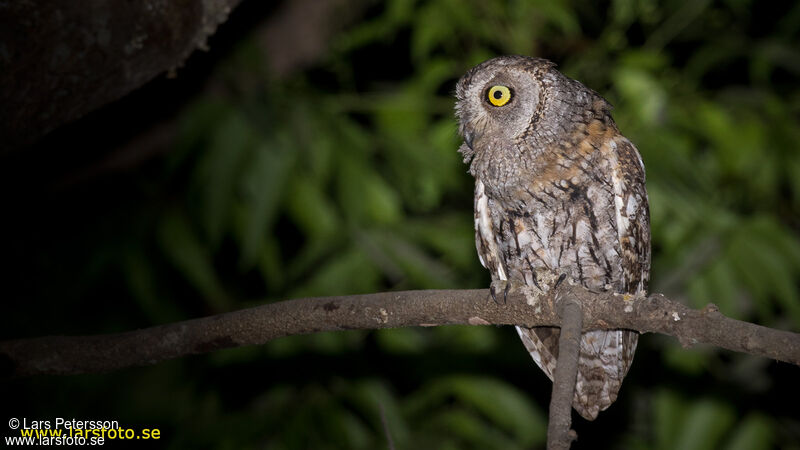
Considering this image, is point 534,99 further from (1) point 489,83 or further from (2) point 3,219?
(2) point 3,219

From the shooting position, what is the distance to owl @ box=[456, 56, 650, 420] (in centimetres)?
207

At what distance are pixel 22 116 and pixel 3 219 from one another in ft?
6.38

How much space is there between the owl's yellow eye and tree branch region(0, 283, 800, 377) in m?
0.63

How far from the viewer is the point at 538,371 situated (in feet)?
12.9

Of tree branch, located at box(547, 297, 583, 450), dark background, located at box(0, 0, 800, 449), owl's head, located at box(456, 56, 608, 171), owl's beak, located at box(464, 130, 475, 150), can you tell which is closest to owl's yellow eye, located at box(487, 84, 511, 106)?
owl's head, located at box(456, 56, 608, 171)

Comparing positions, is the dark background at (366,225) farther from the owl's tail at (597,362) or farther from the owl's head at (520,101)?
the owl's head at (520,101)

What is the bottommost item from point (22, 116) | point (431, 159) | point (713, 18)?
point (22, 116)

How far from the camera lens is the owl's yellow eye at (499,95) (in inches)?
81.9

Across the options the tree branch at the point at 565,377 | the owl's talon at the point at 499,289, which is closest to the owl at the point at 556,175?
the owl's talon at the point at 499,289

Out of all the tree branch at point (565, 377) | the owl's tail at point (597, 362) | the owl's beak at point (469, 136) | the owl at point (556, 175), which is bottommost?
the tree branch at point (565, 377)

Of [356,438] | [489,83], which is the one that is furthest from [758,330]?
[356,438]

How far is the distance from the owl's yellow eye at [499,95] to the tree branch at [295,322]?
63 cm

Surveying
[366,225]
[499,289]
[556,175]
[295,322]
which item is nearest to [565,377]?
[499,289]

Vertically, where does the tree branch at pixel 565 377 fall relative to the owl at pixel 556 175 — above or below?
below
